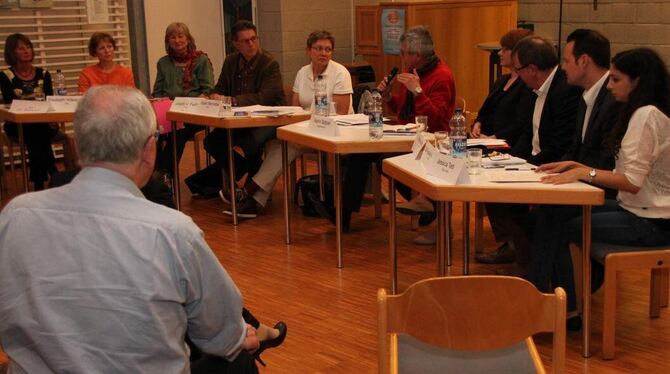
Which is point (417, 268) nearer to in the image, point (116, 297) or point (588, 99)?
point (588, 99)

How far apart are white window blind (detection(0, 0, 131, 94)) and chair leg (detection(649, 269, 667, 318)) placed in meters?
5.84

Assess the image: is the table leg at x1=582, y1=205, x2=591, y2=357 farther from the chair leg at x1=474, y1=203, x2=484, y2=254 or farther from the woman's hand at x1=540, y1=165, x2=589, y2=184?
the chair leg at x1=474, y1=203, x2=484, y2=254

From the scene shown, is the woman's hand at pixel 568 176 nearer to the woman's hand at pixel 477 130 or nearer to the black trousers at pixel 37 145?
the woman's hand at pixel 477 130

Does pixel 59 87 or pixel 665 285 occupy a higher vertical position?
pixel 59 87

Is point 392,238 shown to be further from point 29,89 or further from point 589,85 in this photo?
point 29,89

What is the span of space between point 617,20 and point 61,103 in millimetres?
4545

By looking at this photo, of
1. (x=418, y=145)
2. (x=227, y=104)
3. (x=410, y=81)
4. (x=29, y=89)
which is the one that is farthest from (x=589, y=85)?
(x=29, y=89)

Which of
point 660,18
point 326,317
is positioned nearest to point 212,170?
point 326,317

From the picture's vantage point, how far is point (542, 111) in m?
4.41

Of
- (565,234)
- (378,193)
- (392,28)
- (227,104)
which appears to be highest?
(392,28)

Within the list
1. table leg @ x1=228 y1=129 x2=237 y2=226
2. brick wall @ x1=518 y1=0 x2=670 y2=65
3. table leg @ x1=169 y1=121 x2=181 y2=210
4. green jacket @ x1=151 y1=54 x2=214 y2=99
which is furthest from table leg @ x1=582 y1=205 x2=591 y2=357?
brick wall @ x1=518 y1=0 x2=670 y2=65

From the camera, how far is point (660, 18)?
7.18m

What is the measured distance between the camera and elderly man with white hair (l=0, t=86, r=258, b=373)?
72.2 inches

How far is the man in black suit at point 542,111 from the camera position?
169 inches
